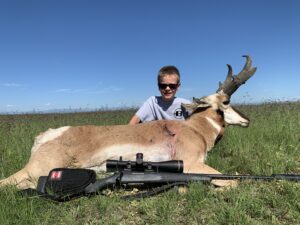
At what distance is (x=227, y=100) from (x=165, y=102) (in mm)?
1263

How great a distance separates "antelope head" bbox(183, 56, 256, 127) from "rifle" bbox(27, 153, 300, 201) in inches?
72.7

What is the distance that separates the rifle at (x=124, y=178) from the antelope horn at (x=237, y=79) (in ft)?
6.94

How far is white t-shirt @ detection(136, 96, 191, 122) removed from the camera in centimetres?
671

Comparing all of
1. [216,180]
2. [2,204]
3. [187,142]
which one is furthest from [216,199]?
[2,204]

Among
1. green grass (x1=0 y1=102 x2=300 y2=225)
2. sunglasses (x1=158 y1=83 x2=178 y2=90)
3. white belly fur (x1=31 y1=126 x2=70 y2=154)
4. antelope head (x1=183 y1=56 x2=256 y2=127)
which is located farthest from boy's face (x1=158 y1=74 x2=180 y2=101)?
green grass (x1=0 y1=102 x2=300 y2=225)

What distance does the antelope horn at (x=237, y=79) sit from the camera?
5.98m

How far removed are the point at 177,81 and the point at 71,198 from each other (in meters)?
3.17

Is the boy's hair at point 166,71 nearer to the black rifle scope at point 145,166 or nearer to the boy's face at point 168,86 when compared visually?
the boy's face at point 168,86

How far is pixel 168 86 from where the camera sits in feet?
21.5

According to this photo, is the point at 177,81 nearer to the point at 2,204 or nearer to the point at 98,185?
the point at 98,185

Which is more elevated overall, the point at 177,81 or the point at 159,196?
the point at 177,81

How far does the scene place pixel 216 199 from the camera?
391cm

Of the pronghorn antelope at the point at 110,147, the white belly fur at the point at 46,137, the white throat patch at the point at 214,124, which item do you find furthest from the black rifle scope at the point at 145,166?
the white throat patch at the point at 214,124

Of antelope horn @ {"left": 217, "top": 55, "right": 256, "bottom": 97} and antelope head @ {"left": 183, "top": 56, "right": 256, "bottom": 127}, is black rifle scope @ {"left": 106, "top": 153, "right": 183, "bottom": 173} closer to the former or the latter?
antelope head @ {"left": 183, "top": 56, "right": 256, "bottom": 127}
